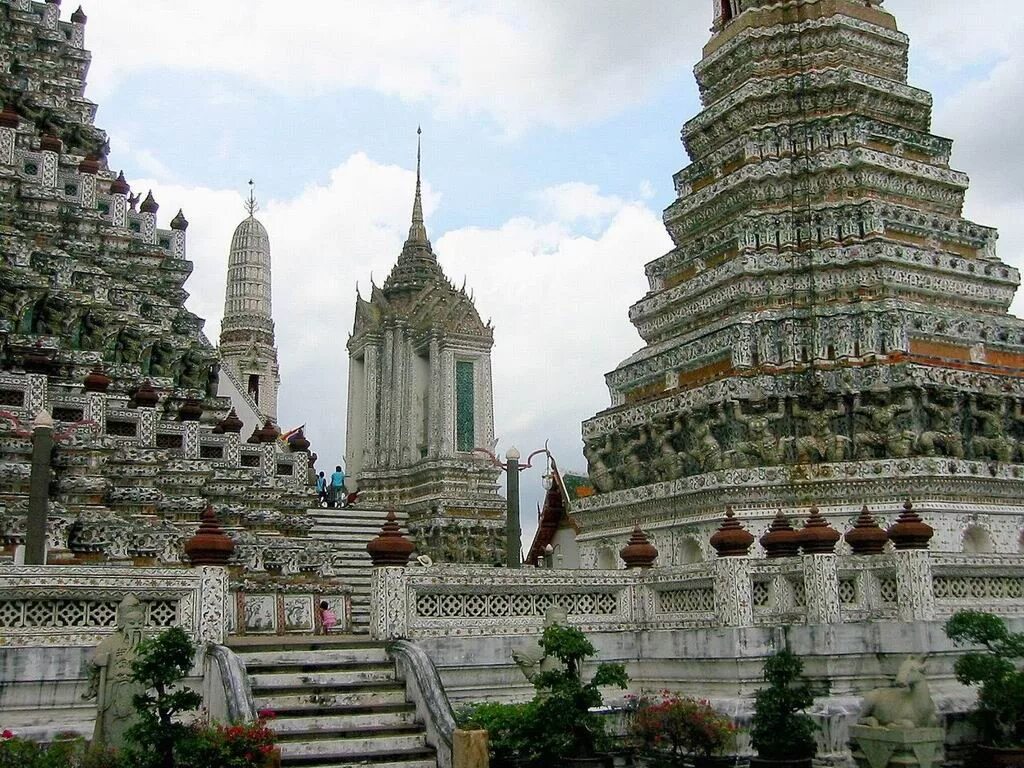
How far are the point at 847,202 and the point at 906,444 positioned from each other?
5.08 metres

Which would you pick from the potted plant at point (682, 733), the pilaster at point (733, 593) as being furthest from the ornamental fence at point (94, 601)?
the pilaster at point (733, 593)

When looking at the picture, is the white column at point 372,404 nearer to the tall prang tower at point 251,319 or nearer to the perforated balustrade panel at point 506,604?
the tall prang tower at point 251,319

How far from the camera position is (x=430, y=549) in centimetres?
3027

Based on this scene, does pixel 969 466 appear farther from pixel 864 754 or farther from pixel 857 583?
pixel 864 754

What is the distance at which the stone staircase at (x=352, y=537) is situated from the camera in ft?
65.5

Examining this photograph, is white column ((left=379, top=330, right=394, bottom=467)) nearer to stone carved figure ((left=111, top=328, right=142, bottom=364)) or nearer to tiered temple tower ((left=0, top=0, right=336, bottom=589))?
tiered temple tower ((left=0, top=0, right=336, bottom=589))

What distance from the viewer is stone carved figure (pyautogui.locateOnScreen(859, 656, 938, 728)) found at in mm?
11156

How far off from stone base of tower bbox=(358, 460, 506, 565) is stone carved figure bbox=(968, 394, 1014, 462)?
45.4 feet

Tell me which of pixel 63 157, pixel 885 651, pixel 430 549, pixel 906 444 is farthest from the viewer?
pixel 430 549

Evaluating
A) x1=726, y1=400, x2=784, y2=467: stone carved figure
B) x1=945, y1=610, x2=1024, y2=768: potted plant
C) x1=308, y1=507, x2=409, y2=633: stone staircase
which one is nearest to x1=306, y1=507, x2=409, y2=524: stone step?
x1=308, y1=507, x2=409, y2=633: stone staircase

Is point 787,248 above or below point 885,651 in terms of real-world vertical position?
above

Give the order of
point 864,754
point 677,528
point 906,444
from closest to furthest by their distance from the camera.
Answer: point 864,754 → point 906,444 → point 677,528

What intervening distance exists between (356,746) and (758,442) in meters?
11.2

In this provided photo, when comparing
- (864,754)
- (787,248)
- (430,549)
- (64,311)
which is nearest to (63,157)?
(64,311)
